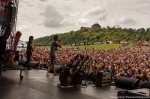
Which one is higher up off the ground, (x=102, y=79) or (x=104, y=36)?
(x=104, y=36)

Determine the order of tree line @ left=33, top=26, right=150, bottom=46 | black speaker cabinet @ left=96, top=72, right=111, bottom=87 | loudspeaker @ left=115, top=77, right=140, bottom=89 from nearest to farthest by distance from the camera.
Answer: loudspeaker @ left=115, top=77, right=140, bottom=89 < black speaker cabinet @ left=96, top=72, right=111, bottom=87 < tree line @ left=33, top=26, right=150, bottom=46

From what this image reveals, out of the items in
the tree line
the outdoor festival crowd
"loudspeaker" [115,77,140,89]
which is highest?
the tree line

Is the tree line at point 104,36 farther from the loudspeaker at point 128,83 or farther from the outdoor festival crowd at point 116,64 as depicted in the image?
the loudspeaker at point 128,83

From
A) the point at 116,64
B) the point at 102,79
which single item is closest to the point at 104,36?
the point at 116,64

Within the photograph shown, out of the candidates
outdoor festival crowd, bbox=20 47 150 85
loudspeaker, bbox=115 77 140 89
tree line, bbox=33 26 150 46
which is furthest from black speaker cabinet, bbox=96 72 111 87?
tree line, bbox=33 26 150 46

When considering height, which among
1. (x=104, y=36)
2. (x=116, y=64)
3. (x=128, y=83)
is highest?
(x=104, y=36)

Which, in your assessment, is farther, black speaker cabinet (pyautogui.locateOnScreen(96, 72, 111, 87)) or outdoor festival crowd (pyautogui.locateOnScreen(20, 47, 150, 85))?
outdoor festival crowd (pyautogui.locateOnScreen(20, 47, 150, 85))

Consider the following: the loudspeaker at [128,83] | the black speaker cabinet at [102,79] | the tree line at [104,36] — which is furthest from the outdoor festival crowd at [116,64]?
the tree line at [104,36]

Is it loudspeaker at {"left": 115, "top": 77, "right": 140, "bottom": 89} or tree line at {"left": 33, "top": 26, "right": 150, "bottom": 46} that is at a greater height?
tree line at {"left": 33, "top": 26, "right": 150, "bottom": 46}

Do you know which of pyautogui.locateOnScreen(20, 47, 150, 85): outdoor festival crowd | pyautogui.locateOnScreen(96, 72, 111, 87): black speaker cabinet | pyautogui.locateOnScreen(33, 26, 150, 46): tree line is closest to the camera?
pyautogui.locateOnScreen(96, 72, 111, 87): black speaker cabinet

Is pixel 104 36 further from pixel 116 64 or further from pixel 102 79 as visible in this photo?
pixel 102 79

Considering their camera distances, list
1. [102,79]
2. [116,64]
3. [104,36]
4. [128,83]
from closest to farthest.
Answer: [128,83] → [102,79] → [116,64] → [104,36]

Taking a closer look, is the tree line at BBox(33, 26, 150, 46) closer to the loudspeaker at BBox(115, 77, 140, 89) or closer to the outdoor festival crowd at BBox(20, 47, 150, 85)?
the outdoor festival crowd at BBox(20, 47, 150, 85)

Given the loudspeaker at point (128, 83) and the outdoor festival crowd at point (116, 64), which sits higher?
the outdoor festival crowd at point (116, 64)
